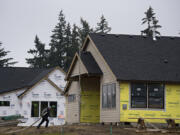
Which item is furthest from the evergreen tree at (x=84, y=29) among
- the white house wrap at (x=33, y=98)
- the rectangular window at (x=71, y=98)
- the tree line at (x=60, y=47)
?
the rectangular window at (x=71, y=98)

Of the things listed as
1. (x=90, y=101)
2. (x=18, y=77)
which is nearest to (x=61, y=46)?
(x=18, y=77)

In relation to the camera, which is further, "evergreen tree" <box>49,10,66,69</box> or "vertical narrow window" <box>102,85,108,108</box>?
"evergreen tree" <box>49,10,66,69</box>

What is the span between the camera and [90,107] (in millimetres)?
35812

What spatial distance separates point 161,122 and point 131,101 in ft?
8.33

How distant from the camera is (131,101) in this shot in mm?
29625

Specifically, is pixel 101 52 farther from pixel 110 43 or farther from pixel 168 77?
pixel 168 77

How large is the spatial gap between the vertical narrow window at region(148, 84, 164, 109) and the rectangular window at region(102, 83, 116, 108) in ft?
8.22

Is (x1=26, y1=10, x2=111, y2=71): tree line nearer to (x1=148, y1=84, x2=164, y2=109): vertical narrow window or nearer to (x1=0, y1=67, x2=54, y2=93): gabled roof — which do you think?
(x1=0, y1=67, x2=54, y2=93): gabled roof

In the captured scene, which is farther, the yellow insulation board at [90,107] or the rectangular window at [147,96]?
the yellow insulation board at [90,107]

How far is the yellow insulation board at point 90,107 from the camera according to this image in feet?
117

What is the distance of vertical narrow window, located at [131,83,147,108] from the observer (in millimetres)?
29656

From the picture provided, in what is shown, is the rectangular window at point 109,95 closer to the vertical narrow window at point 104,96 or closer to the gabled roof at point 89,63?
the vertical narrow window at point 104,96

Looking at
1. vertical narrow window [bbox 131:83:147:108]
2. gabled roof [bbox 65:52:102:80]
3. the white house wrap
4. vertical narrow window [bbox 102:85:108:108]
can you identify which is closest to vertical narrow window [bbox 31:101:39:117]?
the white house wrap

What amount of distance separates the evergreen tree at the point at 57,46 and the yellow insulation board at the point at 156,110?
174ft
